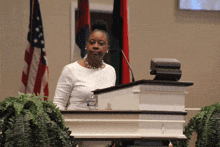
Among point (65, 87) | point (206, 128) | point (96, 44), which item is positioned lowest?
point (206, 128)

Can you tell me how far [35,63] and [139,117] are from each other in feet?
8.48

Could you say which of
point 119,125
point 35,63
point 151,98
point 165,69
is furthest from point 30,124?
point 35,63

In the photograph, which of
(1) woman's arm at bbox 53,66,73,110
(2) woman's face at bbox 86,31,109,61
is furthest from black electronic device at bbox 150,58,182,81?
(1) woman's arm at bbox 53,66,73,110

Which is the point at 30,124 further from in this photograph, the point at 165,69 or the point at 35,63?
the point at 35,63

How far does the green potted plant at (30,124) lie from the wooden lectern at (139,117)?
34 centimetres

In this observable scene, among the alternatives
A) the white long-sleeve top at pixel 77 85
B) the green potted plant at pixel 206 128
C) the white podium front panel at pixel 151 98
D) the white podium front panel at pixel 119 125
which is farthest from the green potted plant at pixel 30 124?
the white long-sleeve top at pixel 77 85

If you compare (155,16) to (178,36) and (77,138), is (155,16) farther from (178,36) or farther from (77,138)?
(77,138)

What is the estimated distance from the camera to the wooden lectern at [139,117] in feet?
5.58

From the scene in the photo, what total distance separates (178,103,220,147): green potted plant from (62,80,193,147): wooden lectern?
139mm

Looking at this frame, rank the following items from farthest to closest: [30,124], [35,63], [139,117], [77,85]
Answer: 1. [35,63]
2. [77,85]
3. [139,117]
4. [30,124]

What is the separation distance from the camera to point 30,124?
1.24 metres

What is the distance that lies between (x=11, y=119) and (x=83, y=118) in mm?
549

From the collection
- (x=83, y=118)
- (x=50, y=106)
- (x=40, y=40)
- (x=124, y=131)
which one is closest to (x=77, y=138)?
(x=83, y=118)

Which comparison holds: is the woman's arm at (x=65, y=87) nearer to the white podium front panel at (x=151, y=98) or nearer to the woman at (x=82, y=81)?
the woman at (x=82, y=81)
